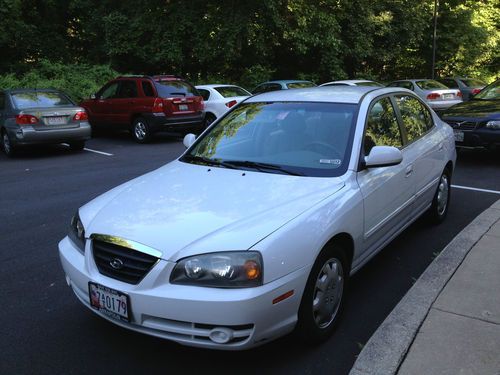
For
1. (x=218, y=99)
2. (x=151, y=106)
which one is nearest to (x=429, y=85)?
(x=218, y=99)

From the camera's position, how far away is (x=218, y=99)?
45.8ft

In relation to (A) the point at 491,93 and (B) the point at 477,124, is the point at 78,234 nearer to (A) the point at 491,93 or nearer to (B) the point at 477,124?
(B) the point at 477,124

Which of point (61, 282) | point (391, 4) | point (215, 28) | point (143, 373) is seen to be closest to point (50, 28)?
point (215, 28)

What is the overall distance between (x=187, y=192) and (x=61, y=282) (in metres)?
1.54

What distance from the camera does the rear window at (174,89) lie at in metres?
12.4

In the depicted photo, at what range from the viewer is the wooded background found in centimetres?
2047

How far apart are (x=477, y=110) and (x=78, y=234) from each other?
26.3 ft

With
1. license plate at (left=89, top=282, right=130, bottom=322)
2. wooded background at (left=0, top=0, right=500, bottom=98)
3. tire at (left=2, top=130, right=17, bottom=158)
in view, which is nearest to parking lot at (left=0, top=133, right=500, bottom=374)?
license plate at (left=89, top=282, right=130, bottom=322)

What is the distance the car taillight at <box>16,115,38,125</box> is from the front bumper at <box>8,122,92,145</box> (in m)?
0.11

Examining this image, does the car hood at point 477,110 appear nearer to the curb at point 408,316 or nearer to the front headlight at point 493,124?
the front headlight at point 493,124

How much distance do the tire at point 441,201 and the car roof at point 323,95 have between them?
1.37 m

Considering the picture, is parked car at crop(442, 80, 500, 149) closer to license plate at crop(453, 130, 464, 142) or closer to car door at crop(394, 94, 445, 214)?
license plate at crop(453, 130, 464, 142)

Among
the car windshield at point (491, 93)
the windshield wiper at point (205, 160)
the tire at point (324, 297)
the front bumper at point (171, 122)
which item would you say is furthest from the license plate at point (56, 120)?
the car windshield at point (491, 93)

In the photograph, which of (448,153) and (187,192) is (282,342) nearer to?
(187,192)
